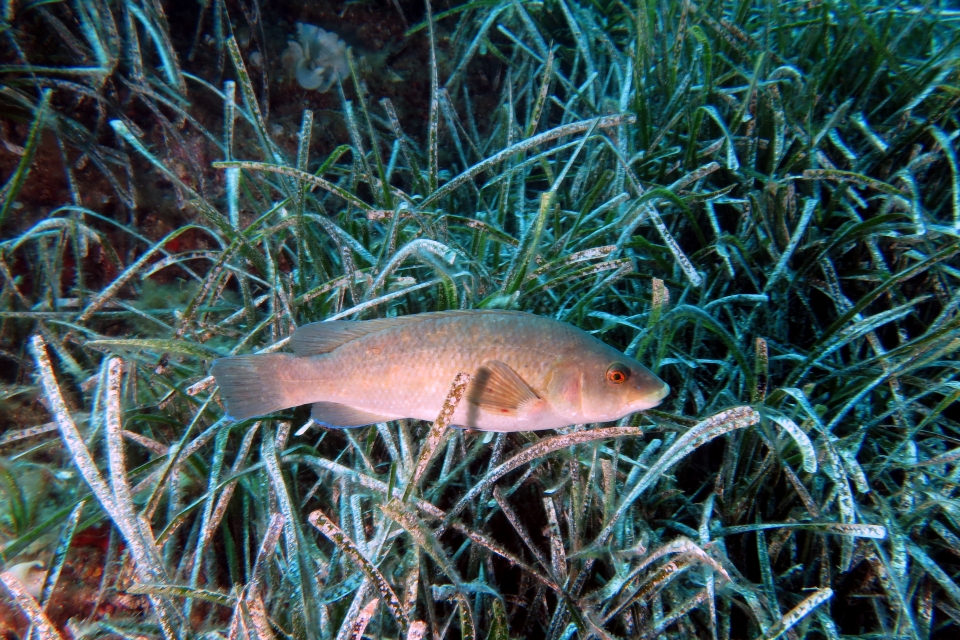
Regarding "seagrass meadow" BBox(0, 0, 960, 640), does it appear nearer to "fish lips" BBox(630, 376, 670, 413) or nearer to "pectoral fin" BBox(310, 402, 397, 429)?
"fish lips" BBox(630, 376, 670, 413)

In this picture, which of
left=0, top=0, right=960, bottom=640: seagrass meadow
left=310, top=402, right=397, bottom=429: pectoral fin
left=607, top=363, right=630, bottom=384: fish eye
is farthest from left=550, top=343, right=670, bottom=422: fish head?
left=310, top=402, right=397, bottom=429: pectoral fin

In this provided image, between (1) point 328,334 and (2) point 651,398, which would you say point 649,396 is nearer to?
(2) point 651,398

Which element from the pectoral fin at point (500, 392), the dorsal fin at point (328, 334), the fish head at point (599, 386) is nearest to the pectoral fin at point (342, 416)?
the dorsal fin at point (328, 334)

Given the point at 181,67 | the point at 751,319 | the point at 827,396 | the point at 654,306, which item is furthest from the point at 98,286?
the point at 827,396

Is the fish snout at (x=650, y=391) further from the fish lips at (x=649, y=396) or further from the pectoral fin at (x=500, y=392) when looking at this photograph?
the pectoral fin at (x=500, y=392)

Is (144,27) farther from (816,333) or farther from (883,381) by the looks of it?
(883,381)
